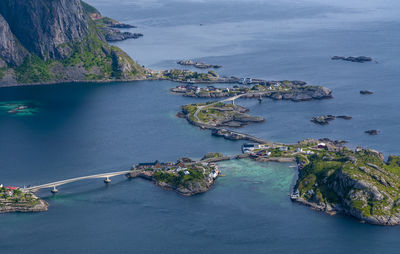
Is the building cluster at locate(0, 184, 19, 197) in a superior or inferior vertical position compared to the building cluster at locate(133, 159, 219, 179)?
superior

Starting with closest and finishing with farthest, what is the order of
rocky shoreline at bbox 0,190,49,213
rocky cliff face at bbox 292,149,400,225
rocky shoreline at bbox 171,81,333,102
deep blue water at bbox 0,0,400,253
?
1. deep blue water at bbox 0,0,400,253
2. rocky cliff face at bbox 292,149,400,225
3. rocky shoreline at bbox 0,190,49,213
4. rocky shoreline at bbox 171,81,333,102

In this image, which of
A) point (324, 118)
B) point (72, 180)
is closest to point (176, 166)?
point (72, 180)

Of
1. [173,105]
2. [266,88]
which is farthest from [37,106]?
[266,88]

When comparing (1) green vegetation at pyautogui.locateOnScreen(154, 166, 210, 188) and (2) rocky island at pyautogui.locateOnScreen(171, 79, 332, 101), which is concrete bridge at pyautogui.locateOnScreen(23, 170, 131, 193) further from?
(2) rocky island at pyautogui.locateOnScreen(171, 79, 332, 101)

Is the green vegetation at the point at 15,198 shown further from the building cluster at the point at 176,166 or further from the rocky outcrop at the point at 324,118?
the rocky outcrop at the point at 324,118

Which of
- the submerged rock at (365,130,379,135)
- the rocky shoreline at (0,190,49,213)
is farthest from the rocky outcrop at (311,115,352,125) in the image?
the rocky shoreline at (0,190,49,213)
